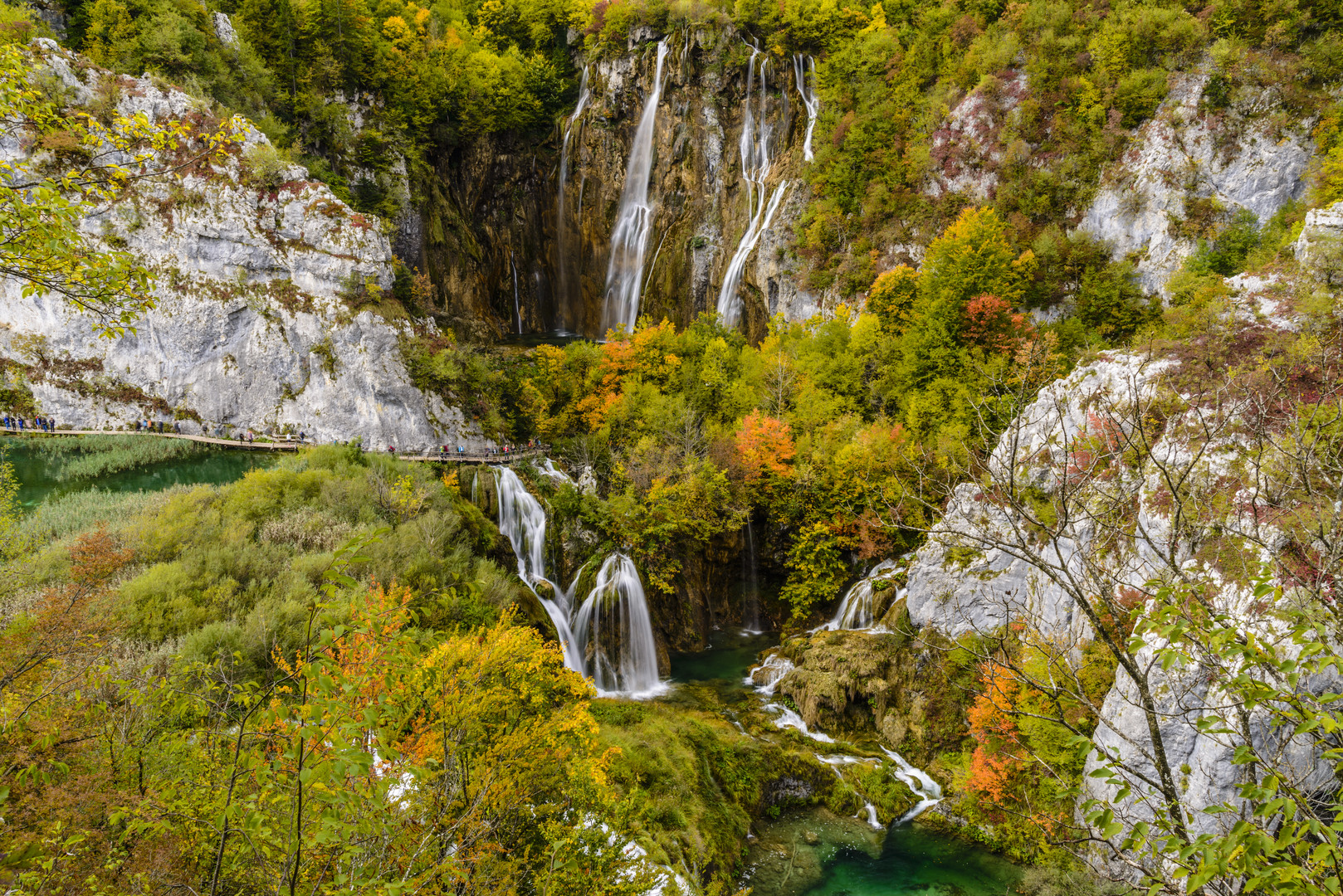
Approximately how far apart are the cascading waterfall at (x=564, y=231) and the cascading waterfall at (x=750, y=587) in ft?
77.3

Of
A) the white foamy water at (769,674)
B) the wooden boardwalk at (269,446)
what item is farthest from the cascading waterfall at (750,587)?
the wooden boardwalk at (269,446)

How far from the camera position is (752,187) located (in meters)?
37.0

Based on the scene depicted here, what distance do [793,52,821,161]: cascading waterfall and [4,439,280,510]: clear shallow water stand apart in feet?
99.4

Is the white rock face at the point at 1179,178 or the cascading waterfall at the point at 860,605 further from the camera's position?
the white rock face at the point at 1179,178

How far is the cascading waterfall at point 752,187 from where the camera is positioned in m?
35.7

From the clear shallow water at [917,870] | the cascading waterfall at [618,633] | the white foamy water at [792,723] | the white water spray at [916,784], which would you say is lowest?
the clear shallow water at [917,870]

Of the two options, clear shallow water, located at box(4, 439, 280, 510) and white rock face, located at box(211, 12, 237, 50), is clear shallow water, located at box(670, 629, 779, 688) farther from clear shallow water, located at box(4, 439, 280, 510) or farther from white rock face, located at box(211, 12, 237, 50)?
white rock face, located at box(211, 12, 237, 50)

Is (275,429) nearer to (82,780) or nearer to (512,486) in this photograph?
(512,486)

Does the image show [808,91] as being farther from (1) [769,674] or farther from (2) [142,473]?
(2) [142,473]

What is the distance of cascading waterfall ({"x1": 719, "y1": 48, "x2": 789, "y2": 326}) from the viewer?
1404 inches

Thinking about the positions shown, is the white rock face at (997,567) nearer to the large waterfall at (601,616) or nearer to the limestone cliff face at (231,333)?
the large waterfall at (601,616)

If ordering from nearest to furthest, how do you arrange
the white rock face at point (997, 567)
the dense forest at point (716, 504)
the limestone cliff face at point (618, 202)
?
the dense forest at point (716, 504)
the white rock face at point (997, 567)
the limestone cliff face at point (618, 202)

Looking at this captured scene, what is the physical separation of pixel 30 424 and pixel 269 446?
926 centimetres

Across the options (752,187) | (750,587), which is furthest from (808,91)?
(750,587)
